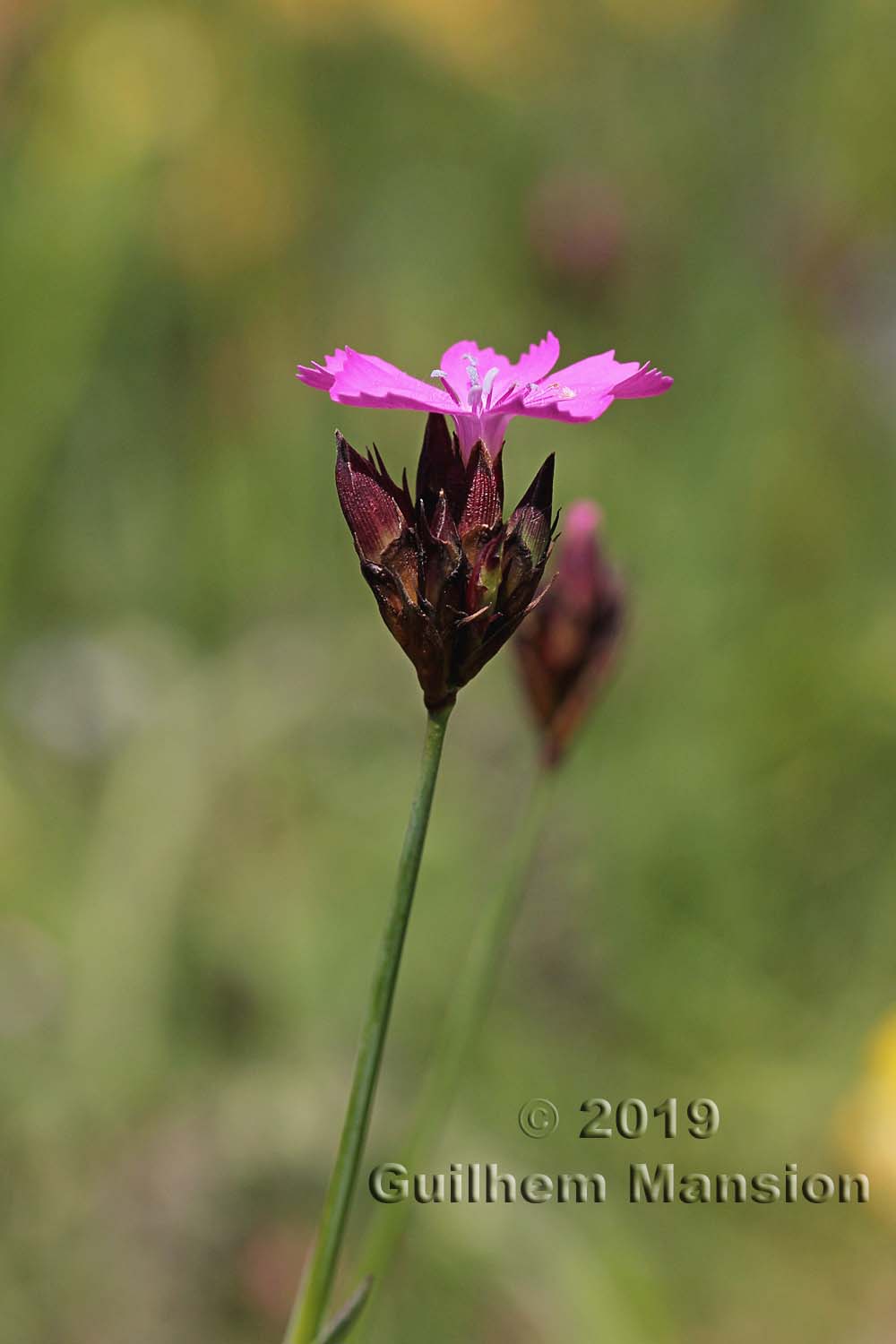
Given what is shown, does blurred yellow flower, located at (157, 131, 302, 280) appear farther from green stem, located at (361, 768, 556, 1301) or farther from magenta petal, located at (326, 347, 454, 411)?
magenta petal, located at (326, 347, 454, 411)

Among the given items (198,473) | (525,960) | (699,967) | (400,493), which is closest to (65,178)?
(198,473)

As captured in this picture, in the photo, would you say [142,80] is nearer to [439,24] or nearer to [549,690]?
[439,24]

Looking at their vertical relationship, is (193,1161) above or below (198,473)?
below

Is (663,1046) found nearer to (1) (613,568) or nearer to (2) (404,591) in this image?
(1) (613,568)

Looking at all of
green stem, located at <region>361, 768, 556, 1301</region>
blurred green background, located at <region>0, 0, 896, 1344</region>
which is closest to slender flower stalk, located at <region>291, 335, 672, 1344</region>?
green stem, located at <region>361, 768, 556, 1301</region>

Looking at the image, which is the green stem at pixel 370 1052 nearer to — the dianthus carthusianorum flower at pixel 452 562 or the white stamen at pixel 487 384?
the dianthus carthusianorum flower at pixel 452 562
